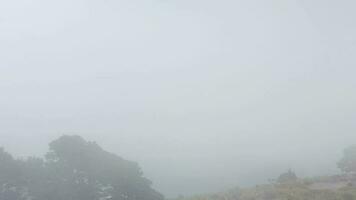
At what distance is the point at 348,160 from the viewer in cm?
4188

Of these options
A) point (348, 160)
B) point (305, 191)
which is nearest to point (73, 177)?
point (305, 191)

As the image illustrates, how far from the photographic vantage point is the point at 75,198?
112 ft

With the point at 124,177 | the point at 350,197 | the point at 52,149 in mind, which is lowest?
the point at 350,197

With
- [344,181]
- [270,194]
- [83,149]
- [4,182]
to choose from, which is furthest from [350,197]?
[4,182]

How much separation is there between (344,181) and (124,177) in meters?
14.7

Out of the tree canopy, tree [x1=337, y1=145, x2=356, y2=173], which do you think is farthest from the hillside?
tree [x1=337, y1=145, x2=356, y2=173]

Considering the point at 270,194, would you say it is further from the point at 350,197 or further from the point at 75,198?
the point at 75,198

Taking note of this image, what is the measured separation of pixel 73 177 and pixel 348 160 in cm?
2180

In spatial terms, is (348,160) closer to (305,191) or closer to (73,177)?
(305,191)

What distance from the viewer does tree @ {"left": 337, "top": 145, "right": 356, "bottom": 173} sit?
40.6 meters

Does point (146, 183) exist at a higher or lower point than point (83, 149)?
lower

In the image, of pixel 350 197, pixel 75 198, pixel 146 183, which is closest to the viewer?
pixel 350 197

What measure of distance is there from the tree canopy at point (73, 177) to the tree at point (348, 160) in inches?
602

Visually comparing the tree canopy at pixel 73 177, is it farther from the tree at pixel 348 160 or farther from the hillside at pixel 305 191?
the tree at pixel 348 160
